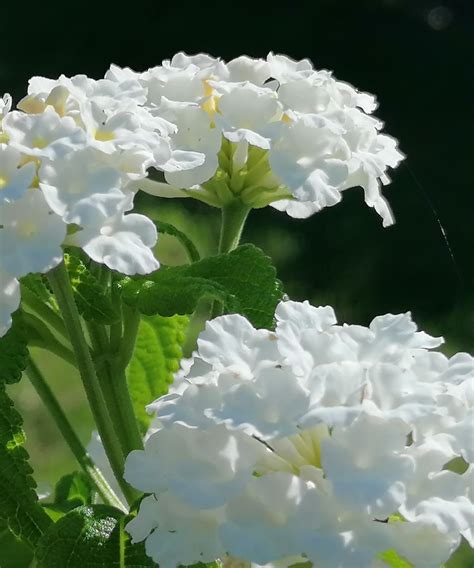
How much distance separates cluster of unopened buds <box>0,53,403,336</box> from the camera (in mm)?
533

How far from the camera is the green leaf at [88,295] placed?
2.10 feet

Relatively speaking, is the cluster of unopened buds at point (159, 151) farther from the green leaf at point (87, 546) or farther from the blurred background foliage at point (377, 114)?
the blurred background foliage at point (377, 114)

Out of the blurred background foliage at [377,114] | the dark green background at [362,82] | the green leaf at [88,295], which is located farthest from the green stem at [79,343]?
the dark green background at [362,82]

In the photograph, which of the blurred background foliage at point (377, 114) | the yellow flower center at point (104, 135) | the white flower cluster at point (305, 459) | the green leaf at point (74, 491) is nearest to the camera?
the white flower cluster at point (305, 459)

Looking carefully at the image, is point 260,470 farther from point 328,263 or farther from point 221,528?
point 328,263

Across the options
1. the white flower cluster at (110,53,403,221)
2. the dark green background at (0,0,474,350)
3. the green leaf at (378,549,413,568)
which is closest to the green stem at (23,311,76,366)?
the white flower cluster at (110,53,403,221)

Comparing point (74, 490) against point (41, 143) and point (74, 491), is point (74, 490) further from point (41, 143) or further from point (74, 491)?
point (41, 143)

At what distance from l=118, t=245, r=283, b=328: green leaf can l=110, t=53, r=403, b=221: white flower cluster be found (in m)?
0.05

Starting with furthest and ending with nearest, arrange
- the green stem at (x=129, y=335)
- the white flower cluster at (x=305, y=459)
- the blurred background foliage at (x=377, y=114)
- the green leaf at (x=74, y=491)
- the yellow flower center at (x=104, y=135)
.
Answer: the blurred background foliage at (x=377, y=114) → the green leaf at (x=74, y=491) → the green stem at (x=129, y=335) → the yellow flower center at (x=104, y=135) → the white flower cluster at (x=305, y=459)

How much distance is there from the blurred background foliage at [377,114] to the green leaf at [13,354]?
1121 mm

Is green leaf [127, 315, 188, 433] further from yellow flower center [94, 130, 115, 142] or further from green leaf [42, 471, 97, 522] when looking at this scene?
yellow flower center [94, 130, 115, 142]

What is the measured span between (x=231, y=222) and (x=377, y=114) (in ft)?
6.56

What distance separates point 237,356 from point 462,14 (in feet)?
8.58

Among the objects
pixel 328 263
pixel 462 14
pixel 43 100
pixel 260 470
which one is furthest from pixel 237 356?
pixel 462 14
